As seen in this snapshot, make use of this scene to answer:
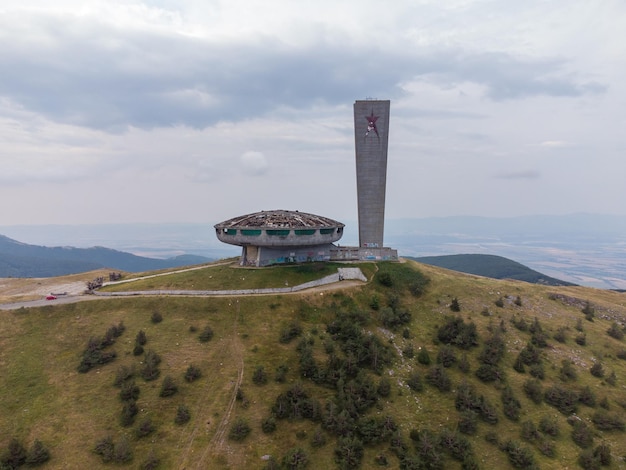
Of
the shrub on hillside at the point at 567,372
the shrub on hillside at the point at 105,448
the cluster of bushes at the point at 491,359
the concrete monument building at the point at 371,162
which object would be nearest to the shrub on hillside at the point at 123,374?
the shrub on hillside at the point at 105,448

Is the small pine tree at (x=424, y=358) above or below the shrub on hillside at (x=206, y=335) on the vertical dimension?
below

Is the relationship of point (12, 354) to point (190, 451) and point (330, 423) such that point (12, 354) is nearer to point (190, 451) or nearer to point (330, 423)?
point (190, 451)

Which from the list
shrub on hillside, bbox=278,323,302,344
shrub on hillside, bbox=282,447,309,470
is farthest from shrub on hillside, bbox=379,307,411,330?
shrub on hillside, bbox=282,447,309,470

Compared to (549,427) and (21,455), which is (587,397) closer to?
(549,427)

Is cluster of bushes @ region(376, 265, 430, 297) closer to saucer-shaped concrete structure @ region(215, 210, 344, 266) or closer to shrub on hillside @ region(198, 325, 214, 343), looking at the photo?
saucer-shaped concrete structure @ region(215, 210, 344, 266)

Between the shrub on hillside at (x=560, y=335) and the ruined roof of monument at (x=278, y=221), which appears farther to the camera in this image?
the ruined roof of monument at (x=278, y=221)

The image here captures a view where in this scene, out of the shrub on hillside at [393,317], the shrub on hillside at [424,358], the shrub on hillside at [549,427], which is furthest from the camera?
the shrub on hillside at [393,317]

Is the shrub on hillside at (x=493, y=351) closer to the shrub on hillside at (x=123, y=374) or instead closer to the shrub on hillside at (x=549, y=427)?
the shrub on hillside at (x=549, y=427)
